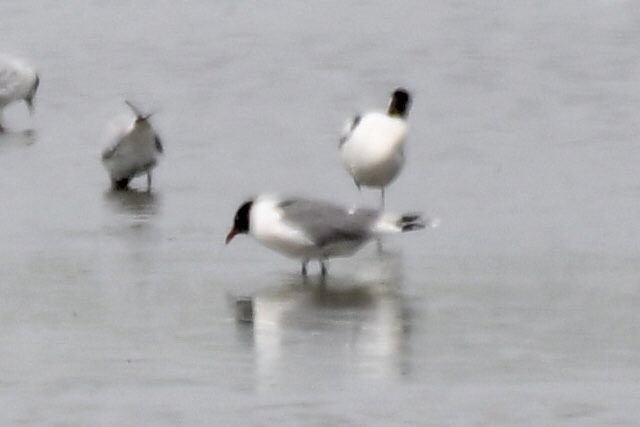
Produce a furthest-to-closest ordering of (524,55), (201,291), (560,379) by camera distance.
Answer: (524,55)
(201,291)
(560,379)

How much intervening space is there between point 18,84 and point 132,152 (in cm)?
433

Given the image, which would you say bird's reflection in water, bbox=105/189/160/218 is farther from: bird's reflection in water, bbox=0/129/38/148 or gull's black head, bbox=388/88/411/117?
bird's reflection in water, bbox=0/129/38/148

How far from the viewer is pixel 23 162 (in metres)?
15.8

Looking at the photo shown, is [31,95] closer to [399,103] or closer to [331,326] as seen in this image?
[399,103]

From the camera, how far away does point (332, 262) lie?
1185cm

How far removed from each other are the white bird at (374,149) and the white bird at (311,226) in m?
2.20

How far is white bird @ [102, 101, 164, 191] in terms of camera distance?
49.4 ft

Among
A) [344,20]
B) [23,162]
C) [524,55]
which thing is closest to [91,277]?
[23,162]

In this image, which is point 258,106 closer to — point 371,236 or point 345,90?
point 345,90

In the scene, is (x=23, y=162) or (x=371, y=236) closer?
(x=371, y=236)

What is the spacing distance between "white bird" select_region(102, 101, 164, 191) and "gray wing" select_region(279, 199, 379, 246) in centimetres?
372

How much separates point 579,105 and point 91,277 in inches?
316

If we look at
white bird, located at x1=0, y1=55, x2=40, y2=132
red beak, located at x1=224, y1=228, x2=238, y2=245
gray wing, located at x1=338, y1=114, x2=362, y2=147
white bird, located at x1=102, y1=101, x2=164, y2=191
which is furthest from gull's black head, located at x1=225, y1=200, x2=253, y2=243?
white bird, located at x1=0, y1=55, x2=40, y2=132

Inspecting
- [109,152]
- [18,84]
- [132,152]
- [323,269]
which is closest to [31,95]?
[18,84]
